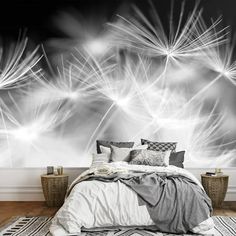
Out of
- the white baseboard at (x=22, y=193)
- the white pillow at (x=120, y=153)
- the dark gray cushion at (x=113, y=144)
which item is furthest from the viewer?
the white baseboard at (x=22, y=193)

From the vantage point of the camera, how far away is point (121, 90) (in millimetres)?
6805

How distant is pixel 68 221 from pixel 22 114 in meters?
2.86

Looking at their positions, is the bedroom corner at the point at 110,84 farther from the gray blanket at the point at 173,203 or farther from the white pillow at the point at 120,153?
the gray blanket at the point at 173,203

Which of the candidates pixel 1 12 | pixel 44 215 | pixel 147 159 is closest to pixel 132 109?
pixel 147 159

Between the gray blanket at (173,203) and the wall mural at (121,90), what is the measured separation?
6.77 ft

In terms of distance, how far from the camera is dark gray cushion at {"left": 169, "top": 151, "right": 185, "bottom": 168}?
6.18m

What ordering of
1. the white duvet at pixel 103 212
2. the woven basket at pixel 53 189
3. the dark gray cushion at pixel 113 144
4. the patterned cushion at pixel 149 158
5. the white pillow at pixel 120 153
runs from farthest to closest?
the dark gray cushion at pixel 113 144, the woven basket at pixel 53 189, the white pillow at pixel 120 153, the patterned cushion at pixel 149 158, the white duvet at pixel 103 212

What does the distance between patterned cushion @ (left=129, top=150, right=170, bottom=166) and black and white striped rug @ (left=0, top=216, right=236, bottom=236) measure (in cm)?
104

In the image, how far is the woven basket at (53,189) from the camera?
20.5 ft

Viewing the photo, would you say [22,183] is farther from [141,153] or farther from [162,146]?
[162,146]

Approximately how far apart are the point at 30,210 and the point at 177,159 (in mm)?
2229

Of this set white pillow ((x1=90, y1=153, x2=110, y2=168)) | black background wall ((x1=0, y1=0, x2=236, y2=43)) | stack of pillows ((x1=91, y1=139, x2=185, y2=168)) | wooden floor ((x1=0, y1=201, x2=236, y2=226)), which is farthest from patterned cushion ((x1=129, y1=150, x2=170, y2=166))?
black background wall ((x1=0, y1=0, x2=236, y2=43))

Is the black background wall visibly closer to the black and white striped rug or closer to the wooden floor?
the wooden floor

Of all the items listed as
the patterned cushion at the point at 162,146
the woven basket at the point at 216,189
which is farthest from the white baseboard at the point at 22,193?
the woven basket at the point at 216,189
